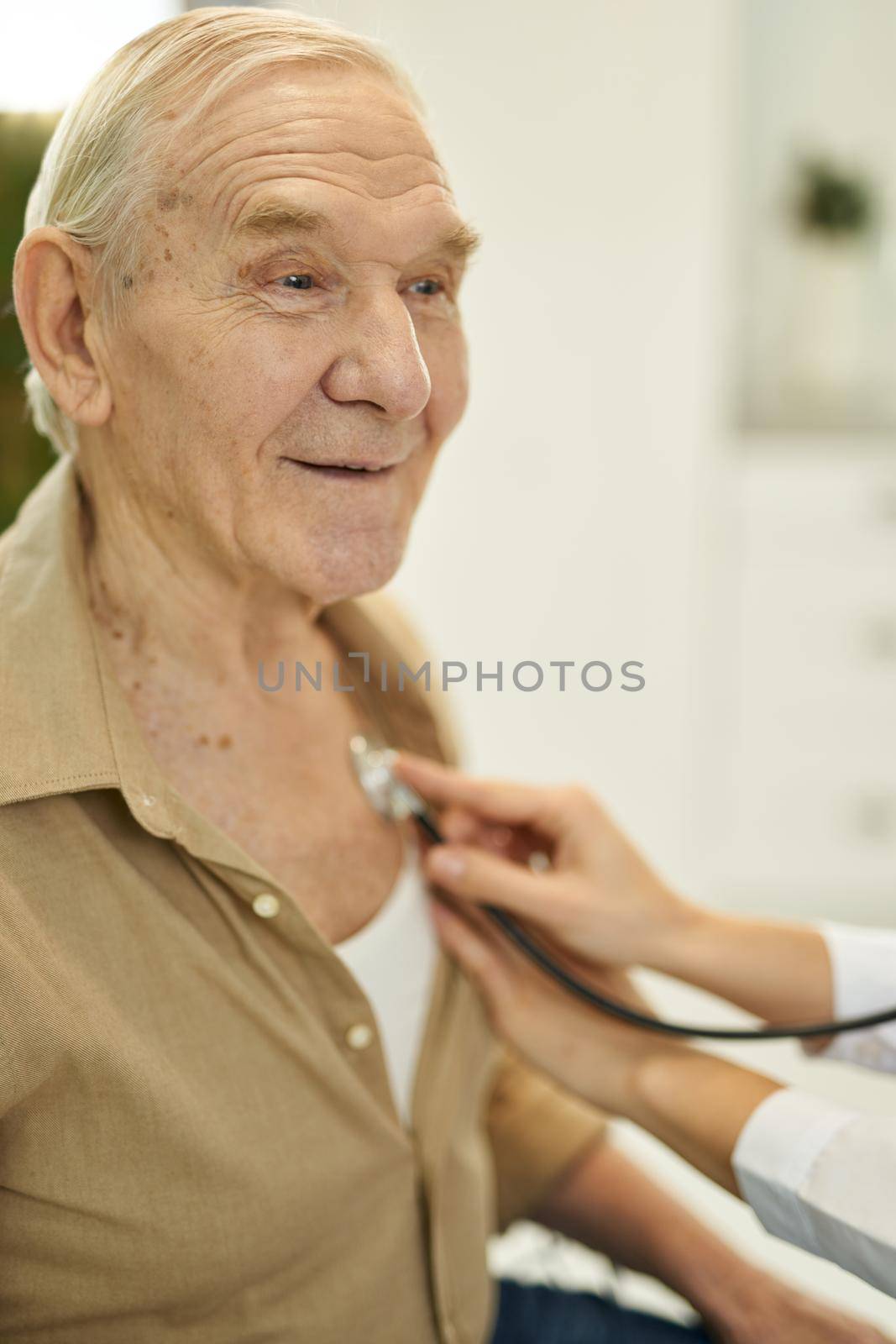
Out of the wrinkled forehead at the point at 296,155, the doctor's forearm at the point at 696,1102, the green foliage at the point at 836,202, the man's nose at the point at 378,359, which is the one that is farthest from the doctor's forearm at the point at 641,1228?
the green foliage at the point at 836,202

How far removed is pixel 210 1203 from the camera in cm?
72

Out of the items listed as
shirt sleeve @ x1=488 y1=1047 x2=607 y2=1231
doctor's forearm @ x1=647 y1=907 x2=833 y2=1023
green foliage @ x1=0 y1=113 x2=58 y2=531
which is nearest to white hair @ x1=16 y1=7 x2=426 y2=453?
green foliage @ x1=0 y1=113 x2=58 y2=531

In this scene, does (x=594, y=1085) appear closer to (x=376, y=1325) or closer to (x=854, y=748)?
(x=376, y=1325)

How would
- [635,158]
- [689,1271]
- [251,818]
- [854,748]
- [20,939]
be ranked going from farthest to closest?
[854,748], [635,158], [689,1271], [251,818], [20,939]

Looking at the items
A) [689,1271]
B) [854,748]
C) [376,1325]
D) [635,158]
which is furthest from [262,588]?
[854,748]

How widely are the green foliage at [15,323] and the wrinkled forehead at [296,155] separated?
183 millimetres

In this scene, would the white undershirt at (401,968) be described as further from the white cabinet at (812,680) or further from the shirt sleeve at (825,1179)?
the white cabinet at (812,680)

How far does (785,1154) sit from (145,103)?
75 centimetres

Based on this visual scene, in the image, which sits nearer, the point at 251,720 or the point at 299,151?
the point at 299,151

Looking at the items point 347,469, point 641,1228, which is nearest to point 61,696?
point 347,469

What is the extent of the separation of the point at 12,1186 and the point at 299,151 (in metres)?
0.60

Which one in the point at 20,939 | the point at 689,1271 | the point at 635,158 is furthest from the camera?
the point at 635,158

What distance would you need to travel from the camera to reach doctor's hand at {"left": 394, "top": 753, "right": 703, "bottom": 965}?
0.90m

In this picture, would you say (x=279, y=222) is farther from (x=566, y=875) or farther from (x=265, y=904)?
(x=566, y=875)
